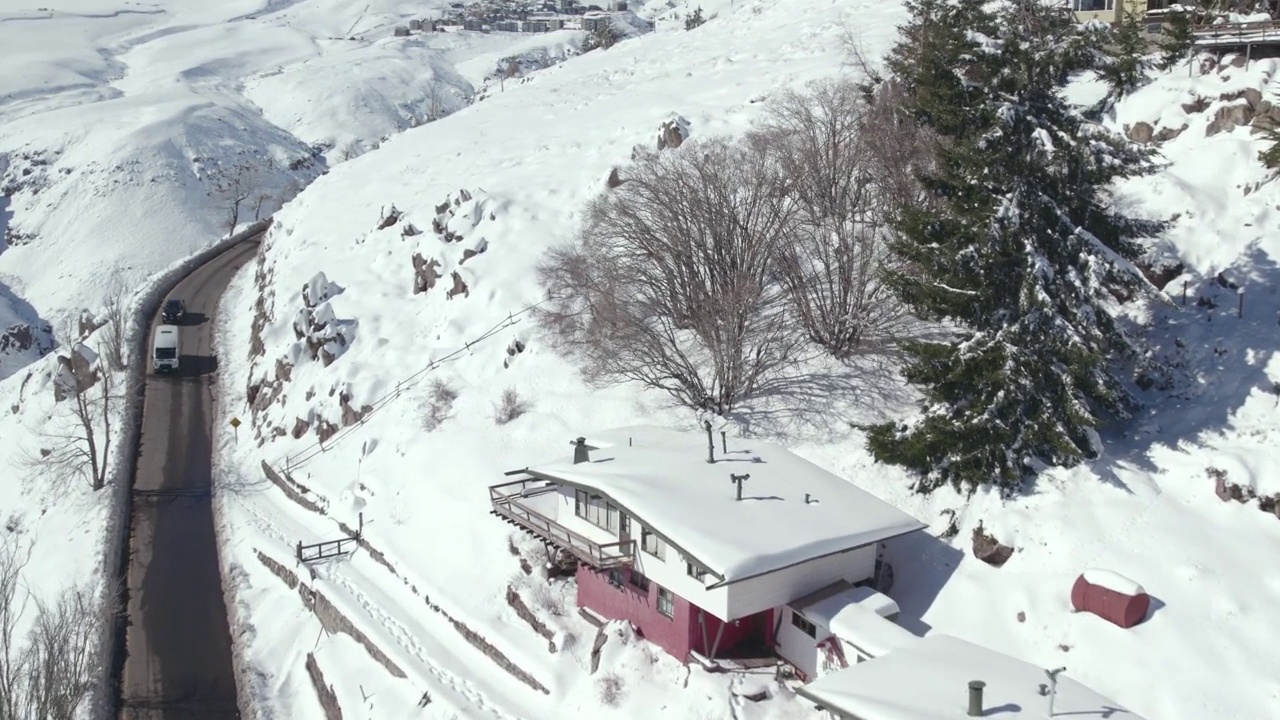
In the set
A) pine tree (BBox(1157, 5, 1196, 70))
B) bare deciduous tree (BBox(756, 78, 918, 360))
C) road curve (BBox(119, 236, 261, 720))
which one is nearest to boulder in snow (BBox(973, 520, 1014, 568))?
bare deciduous tree (BBox(756, 78, 918, 360))

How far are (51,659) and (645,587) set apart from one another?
14.2 meters

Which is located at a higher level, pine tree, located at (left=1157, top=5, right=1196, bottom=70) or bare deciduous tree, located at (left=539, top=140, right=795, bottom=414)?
pine tree, located at (left=1157, top=5, right=1196, bottom=70)

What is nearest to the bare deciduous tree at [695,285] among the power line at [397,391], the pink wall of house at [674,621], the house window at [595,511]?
the power line at [397,391]

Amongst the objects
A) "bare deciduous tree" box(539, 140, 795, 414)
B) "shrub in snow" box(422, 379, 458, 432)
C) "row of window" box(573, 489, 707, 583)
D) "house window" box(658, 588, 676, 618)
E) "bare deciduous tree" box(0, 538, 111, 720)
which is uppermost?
Answer: "bare deciduous tree" box(539, 140, 795, 414)

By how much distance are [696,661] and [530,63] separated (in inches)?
5493

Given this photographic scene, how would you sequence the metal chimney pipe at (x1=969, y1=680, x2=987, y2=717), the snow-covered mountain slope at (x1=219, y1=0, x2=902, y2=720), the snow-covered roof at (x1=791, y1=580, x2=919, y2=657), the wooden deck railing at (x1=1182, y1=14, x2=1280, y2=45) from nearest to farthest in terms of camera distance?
the metal chimney pipe at (x1=969, y1=680, x2=987, y2=717) → the snow-covered roof at (x1=791, y1=580, x2=919, y2=657) → the snow-covered mountain slope at (x1=219, y1=0, x2=902, y2=720) → the wooden deck railing at (x1=1182, y1=14, x2=1280, y2=45)

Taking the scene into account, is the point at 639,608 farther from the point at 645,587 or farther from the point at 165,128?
the point at 165,128

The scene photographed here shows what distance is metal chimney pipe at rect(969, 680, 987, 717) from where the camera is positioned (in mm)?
15758

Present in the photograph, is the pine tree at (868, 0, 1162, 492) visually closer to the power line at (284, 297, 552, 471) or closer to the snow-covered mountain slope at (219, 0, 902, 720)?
the snow-covered mountain slope at (219, 0, 902, 720)

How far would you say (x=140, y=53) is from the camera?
170125mm

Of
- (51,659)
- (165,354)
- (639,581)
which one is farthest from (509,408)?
(165,354)

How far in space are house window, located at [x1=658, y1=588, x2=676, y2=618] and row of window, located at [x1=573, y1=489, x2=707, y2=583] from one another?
38.9 inches

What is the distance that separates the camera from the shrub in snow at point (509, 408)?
3319 cm

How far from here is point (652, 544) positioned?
22.5 metres
